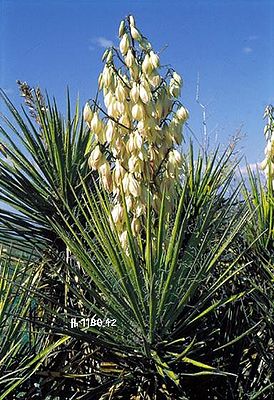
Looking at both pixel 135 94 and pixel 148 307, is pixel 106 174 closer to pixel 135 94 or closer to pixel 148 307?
pixel 135 94

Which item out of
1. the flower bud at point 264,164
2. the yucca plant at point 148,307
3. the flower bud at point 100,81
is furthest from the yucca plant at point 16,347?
the flower bud at point 264,164

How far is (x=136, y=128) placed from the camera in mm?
1460

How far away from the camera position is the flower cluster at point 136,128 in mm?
1423

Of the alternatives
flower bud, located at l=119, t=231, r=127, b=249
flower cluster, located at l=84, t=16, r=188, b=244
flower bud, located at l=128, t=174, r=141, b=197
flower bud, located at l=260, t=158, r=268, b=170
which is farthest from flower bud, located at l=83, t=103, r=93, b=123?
flower bud, located at l=260, t=158, r=268, b=170

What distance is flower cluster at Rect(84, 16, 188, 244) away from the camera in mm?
1423

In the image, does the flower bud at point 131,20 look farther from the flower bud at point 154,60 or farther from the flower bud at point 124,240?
the flower bud at point 124,240

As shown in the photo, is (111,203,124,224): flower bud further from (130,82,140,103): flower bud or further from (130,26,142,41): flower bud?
(130,26,142,41): flower bud

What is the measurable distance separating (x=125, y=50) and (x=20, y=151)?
0.55 metres

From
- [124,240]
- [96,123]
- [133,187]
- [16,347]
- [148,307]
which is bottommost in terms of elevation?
[16,347]

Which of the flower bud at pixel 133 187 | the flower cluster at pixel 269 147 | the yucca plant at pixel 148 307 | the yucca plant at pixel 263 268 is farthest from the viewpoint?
the flower cluster at pixel 269 147

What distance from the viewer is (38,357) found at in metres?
1.41

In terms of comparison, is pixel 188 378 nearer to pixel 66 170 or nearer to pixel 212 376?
pixel 212 376

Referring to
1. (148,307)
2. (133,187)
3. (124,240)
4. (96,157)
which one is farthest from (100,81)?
(148,307)

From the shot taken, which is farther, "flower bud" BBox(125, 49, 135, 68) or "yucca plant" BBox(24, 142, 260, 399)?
"flower bud" BBox(125, 49, 135, 68)
